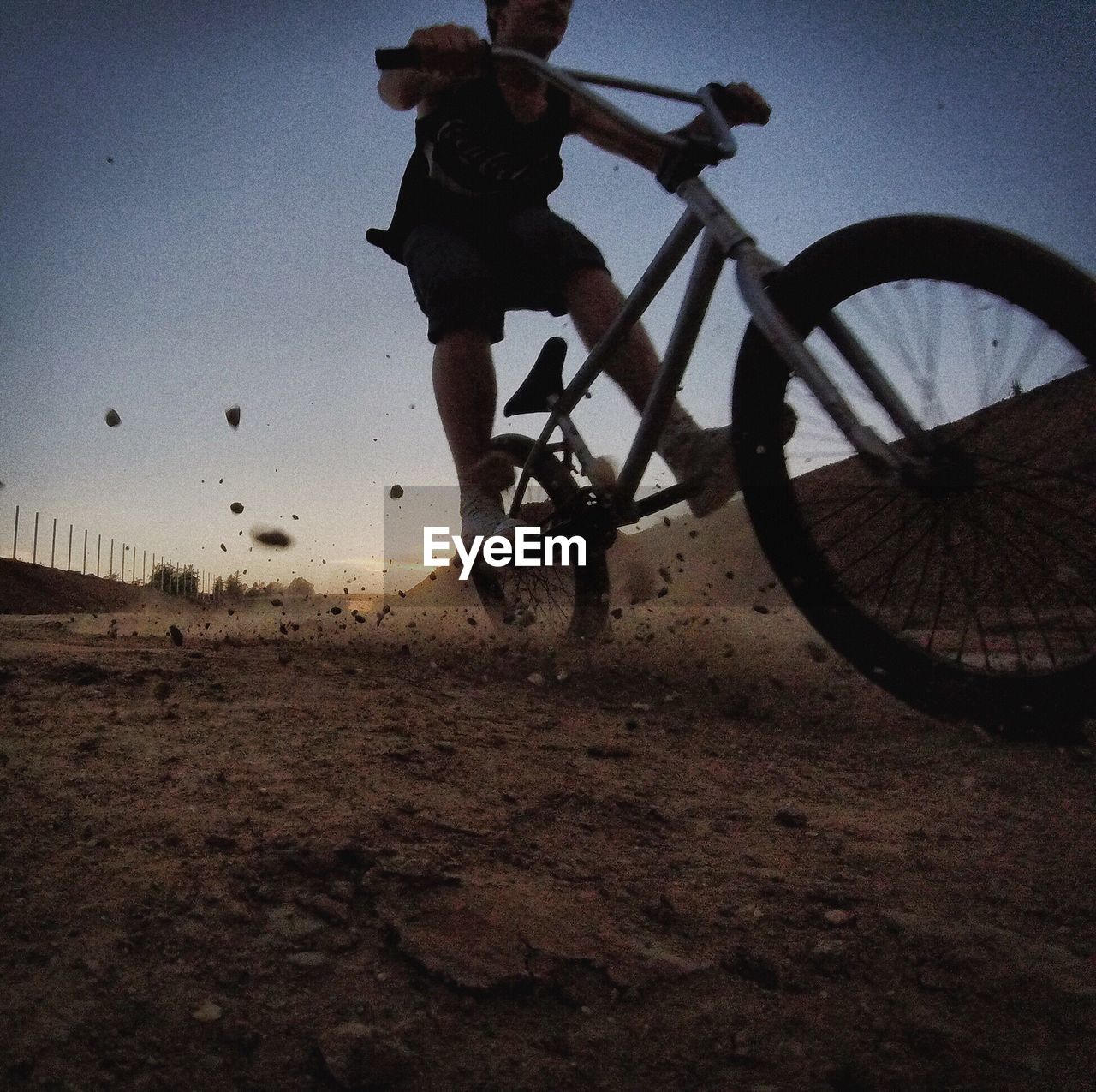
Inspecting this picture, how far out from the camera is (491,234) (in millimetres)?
2861

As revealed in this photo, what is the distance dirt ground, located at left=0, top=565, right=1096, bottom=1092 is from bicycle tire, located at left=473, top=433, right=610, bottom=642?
129 centimetres

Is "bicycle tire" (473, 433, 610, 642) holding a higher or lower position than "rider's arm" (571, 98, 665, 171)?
lower

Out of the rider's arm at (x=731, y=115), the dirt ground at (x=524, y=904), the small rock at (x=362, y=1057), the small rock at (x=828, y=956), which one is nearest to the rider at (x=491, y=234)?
the rider's arm at (x=731, y=115)

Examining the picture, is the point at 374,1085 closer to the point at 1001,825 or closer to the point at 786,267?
the point at 1001,825

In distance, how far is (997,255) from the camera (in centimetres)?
147

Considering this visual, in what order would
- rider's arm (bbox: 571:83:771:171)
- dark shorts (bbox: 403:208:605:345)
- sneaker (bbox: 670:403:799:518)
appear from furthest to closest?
1. dark shorts (bbox: 403:208:605:345)
2. sneaker (bbox: 670:403:799:518)
3. rider's arm (bbox: 571:83:771:171)

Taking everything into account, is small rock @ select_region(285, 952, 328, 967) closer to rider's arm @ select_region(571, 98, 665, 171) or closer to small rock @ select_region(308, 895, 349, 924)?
small rock @ select_region(308, 895, 349, 924)

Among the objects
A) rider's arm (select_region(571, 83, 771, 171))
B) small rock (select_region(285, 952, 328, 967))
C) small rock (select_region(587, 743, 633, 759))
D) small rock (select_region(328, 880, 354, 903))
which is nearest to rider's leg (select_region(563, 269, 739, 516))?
rider's arm (select_region(571, 83, 771, 171))

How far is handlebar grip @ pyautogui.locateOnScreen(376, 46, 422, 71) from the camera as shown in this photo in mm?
1887

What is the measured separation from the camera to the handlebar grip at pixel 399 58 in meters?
1.89

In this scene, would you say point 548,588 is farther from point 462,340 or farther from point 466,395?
point 462,340

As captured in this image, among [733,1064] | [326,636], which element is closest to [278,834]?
[733,1064]

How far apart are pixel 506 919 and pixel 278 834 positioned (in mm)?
393

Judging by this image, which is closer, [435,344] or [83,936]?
[83,936]
